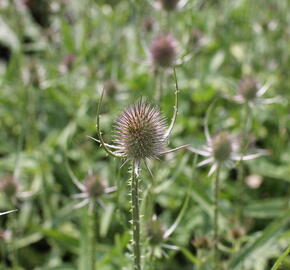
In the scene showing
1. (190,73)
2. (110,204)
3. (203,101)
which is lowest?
(110,204)

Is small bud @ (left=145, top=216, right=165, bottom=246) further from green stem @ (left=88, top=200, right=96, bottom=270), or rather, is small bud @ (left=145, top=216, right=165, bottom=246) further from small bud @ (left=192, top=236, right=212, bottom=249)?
green stem @ (left=88, top=200, right=96, bottom=270)

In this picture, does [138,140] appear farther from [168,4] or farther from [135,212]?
[168,4]

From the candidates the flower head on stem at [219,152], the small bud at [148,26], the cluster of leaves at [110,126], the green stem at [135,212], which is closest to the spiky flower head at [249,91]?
the cluster of leaves at [110,126]

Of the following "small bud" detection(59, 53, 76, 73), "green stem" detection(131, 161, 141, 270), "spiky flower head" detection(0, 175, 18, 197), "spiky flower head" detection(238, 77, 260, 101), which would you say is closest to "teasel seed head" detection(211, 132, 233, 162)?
"spiky flower head" detection(238, 77, 260, 101)

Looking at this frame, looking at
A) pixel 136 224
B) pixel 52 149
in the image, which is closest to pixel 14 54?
pixel 52 149

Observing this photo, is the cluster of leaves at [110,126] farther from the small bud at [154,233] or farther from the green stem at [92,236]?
the small bud at [154,233]

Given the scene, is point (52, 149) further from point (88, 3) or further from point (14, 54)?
point (88, 3)
